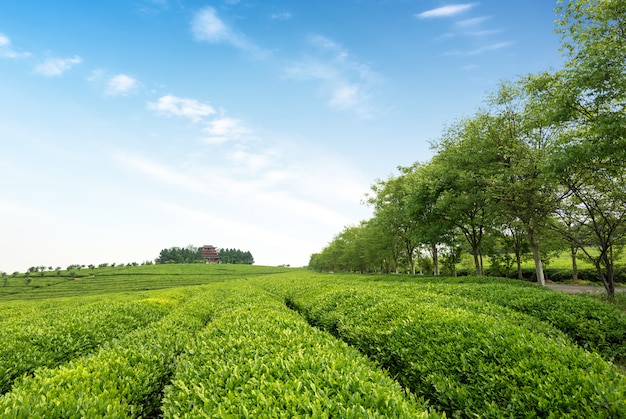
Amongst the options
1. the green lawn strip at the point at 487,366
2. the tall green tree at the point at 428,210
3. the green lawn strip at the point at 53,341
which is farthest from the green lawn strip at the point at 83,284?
the green lawn strip at the point at 487,366

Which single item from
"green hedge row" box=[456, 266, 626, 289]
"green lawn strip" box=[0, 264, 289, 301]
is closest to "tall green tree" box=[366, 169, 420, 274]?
"green hedge row" box=[456, 266, 626, 289]

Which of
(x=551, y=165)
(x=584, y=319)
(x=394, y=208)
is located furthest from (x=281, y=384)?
(x=394, y=208)

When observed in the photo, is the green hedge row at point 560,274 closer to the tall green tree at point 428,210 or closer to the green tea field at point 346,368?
the tall green tree at point 428,210

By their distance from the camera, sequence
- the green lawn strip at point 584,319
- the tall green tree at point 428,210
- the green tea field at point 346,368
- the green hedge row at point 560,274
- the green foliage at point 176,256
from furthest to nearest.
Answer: the green foliage at point 176,256 < the green hedge row at point 560,274 < the tall green tree at point 428,210 < the green lawn strip at point 584,319 < the green tea field at point 346,368

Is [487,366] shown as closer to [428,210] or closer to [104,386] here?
[104,386]

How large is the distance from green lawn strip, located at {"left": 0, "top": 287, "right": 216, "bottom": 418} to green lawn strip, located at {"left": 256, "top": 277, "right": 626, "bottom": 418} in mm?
5062

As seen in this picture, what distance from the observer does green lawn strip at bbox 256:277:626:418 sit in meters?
4.11

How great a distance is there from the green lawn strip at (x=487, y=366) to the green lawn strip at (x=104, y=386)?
506cm

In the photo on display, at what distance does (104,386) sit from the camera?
16.2ft

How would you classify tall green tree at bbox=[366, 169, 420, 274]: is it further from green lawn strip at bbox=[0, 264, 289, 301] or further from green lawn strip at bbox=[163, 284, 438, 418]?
green lawn strip at bbox=[0, 264, 289, 301]

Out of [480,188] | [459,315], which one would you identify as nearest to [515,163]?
[480,188]

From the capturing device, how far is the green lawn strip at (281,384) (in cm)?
344

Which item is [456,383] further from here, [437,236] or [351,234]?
[351,234]

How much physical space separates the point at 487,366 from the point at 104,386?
692cm
